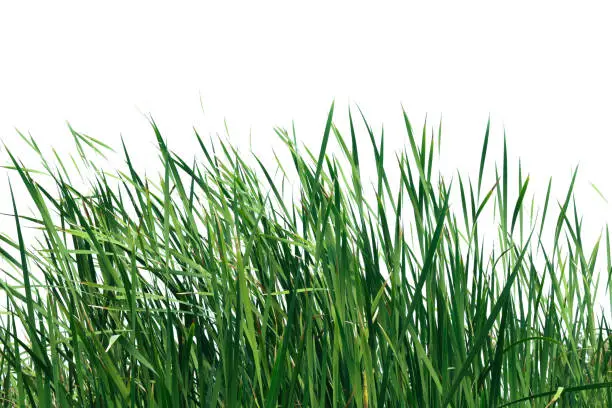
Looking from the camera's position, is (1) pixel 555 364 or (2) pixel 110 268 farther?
(1) pixel 555 364

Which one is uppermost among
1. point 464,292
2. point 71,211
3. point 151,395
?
point 71,211

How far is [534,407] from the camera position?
1395mm

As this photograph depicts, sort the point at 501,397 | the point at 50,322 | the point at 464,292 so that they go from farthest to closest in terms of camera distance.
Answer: the point at 501,397 < the point at 464,292 < the point at 50,322

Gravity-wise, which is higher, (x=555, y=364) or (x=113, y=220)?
(x=113, y=220)

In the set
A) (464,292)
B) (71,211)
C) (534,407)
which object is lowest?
(534,407)

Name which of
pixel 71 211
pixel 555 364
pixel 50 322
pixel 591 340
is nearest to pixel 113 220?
pixel 71 211

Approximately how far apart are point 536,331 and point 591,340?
0.29m

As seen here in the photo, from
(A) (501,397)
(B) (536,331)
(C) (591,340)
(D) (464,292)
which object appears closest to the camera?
(D) (464,292)

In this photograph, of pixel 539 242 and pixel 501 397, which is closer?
pixel 501 397

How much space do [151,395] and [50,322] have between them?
0.61ft

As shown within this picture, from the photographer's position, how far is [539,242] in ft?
5.07

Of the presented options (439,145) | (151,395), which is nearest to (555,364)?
(439,145)

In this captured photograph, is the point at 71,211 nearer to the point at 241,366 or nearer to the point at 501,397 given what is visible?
the point at 241,366

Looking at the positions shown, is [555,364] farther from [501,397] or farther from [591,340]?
[591,340]
